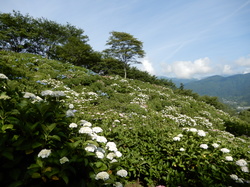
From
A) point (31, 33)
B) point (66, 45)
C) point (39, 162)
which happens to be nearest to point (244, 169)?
point (39, 162)

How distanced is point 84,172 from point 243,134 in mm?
12213

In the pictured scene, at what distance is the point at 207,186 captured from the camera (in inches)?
120

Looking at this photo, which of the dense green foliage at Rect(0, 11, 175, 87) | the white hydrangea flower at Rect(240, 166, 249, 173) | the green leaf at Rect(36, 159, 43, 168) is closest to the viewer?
the green leaf at Rect(36, 159, 43, 168)

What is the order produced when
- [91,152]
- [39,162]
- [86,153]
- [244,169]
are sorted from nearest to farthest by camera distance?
[39,162] < [86,153] < [91,152] < [244,169]

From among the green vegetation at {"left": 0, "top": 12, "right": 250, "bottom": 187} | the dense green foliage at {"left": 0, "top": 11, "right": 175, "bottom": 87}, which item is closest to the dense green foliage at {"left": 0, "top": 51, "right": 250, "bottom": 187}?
the green vegetation at {"left": 0, "top": 12, "right": 250, "bottom": 187}

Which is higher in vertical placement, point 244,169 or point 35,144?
point 35,144

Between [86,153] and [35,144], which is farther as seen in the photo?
[86,153]

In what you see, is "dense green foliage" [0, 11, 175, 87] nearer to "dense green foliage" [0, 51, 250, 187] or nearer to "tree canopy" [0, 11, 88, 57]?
"tree canopy" [0, 11, 88, 57]

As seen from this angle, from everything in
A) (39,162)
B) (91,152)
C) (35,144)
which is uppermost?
(35,144)

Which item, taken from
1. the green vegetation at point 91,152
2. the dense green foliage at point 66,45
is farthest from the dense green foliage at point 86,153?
the dense green foliage at point 66,45

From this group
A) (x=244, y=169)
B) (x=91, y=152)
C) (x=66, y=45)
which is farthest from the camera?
(x=66, y=45)

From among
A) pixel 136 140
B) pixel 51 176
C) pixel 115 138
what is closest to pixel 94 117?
pixel 115 138

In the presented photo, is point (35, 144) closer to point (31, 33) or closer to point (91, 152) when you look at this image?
point (91, 152)

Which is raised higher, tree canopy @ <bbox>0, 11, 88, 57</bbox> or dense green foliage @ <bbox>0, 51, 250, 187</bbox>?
tree canopy @ <bbox>0, 11, 88, 57</bbox>
